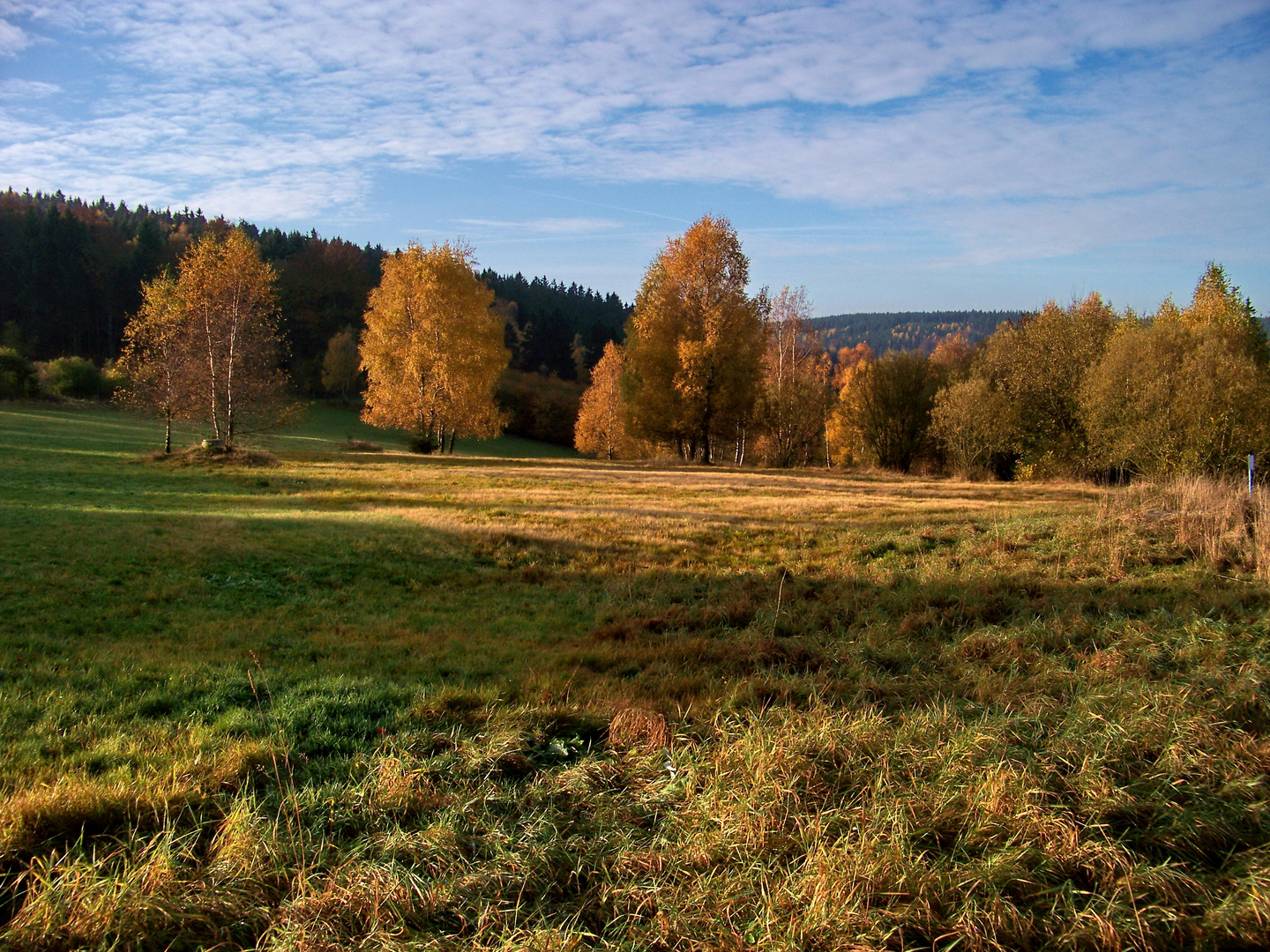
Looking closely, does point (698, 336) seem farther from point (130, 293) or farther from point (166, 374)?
point (130, 293)

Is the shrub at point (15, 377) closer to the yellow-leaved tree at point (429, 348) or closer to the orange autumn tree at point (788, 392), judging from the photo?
the yellow-leaved tree at point (429, 348)

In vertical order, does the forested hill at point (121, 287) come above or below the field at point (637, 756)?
above

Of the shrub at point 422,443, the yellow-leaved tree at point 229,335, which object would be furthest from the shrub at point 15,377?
the shrub at point 422,443

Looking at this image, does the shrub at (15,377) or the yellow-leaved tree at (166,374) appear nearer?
the yellow-leaved tree at (166,374)

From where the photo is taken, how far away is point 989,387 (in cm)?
3519

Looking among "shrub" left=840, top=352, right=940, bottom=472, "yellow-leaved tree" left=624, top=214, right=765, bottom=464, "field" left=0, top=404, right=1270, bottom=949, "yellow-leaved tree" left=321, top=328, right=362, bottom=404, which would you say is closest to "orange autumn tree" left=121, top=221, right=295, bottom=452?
"yellow-leaved tree" left=624, top=214, right=765, bottom=464

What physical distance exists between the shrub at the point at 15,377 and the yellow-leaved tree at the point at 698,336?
137 ft

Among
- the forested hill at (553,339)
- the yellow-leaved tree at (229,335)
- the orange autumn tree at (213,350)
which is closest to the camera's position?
the orange autumn tree at (213,350)

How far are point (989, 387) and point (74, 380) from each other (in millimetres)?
61590

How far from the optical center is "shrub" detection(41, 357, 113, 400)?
163 feet

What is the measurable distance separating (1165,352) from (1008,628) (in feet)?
79.1

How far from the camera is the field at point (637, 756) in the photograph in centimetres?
313

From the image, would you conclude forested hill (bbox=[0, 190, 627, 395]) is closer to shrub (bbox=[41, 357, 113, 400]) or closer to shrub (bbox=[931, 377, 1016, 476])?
shrub (bbox=[41, 357, 113, 400])

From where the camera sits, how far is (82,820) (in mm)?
3576
